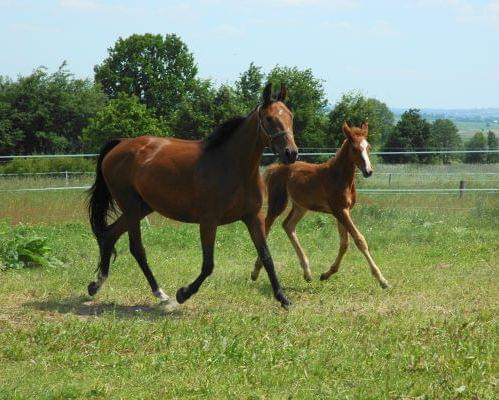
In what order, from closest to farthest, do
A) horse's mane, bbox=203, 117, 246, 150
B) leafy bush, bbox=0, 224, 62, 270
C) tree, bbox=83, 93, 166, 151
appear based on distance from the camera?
horse's mane, bbox=203, 117, 246, 150
leafy bush, bbox=0, 224, 62, 270
tree, bbox=83, 93, 166, 151

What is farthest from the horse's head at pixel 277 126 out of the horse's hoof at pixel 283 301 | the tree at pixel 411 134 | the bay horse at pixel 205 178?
the tree at pixel 411 134

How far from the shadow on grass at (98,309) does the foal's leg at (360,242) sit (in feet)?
8.18

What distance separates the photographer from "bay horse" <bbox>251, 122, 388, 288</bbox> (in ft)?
33.4

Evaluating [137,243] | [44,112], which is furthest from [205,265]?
[44,112]

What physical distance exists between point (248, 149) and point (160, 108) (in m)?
52.4

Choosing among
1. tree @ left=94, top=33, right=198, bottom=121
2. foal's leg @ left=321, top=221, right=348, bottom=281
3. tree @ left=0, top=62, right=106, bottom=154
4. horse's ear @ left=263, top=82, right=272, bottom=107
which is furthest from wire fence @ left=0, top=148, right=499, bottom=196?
tree @ left=94, top=33, right=198, bottom=121

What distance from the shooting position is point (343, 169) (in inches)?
413

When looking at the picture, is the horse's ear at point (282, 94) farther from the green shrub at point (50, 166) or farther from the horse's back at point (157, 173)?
the green shrub at point (50, 166)

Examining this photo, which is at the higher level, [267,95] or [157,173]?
[267,95]

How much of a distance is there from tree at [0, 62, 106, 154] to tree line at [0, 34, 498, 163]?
0.06 metres

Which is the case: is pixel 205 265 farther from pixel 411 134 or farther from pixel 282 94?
pixel 411 134

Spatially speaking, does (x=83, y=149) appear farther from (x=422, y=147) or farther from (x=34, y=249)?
(x=34, y=249)

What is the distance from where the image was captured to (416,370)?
230 inches

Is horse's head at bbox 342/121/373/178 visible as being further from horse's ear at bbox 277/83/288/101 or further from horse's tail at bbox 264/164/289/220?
horse's ear at bbox 277/83/288/101
